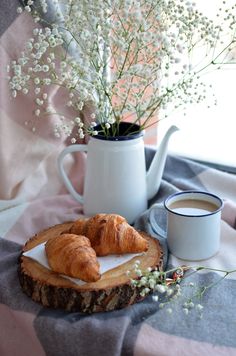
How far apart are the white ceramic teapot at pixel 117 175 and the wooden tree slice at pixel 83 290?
18cm

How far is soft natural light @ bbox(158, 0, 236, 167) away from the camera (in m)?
1.10

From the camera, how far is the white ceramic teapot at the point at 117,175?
83 centimetres

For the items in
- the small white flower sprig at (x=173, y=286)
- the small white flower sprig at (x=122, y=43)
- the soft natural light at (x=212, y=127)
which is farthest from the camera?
the soft natural light at (x=212, y=127)

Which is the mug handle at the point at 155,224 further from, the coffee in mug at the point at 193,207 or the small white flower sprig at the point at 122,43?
the small white flower sprig at the point at 122,43

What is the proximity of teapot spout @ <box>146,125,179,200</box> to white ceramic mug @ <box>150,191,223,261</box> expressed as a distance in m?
0.11

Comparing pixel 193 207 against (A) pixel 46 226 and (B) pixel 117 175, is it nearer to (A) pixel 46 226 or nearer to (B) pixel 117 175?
(B) pixel 117 175

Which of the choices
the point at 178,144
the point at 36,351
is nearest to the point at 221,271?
the point at 36,351

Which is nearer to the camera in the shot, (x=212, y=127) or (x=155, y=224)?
(x=155, y=224)

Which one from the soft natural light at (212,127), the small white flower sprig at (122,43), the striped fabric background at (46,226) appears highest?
the small white flower sprig at (122,43)

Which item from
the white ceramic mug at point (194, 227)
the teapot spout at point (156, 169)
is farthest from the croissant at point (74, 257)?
the teapot spout at point (156, 169)

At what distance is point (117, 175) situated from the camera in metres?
0.84

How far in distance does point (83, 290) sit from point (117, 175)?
250 millimetres

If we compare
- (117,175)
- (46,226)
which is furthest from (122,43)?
(46,226)

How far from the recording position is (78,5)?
76 centimetres
